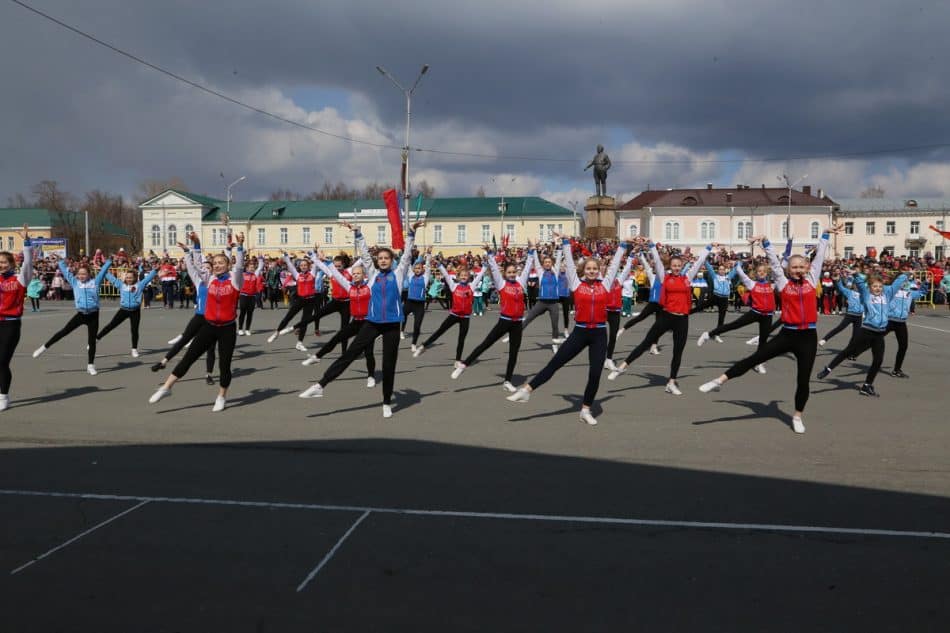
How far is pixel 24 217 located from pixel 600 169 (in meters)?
89.4

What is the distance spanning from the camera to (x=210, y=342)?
31.3 feet

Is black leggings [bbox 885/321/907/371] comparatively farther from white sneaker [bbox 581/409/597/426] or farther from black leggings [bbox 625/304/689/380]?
white sneaker [bbox 581/409/597/426]

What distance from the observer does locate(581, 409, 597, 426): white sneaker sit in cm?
872

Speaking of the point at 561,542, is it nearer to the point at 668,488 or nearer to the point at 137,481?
the point at 668,488

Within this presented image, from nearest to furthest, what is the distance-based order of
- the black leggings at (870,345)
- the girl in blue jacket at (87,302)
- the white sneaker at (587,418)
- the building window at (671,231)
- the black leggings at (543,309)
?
the white sneaker at (587,418) < the black leggings at (870,345) < the girl in blue jacket at (87,302) < the black leggings at (543,309) < the building window at (671,231)

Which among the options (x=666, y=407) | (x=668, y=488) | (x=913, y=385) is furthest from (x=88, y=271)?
(x=913, y=385)

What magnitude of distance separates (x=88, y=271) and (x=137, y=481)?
847 cm

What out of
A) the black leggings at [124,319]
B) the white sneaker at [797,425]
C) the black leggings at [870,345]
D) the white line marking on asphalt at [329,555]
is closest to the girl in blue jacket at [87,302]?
the black leggings at [124,319]

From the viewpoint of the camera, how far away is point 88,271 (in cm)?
1329

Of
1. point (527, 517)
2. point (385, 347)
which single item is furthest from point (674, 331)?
point (527, 517)

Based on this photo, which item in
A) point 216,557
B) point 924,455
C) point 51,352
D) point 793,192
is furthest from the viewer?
point 793,192

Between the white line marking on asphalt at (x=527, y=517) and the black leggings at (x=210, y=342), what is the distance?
11.2ft

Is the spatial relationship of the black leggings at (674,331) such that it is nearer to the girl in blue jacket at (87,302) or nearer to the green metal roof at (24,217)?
the girl in blue jacket at (87,302)

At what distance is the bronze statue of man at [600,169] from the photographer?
41969 millimetres
